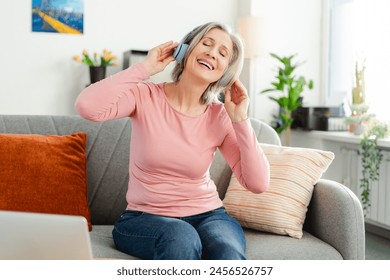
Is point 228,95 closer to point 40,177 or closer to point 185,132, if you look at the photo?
point 185,132

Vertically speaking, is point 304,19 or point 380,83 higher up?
point 304,19

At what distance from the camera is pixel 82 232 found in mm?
876

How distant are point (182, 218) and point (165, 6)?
12.2 feet

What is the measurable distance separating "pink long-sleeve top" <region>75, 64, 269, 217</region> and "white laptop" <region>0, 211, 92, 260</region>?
1008 mm

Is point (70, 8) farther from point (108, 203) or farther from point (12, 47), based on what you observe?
point (108, 203)

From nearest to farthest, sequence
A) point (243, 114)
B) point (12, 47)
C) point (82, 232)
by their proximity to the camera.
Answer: point (82, 232)
point (243, 114)
point (12, 47)

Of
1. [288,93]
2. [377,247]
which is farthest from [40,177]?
[288,93]

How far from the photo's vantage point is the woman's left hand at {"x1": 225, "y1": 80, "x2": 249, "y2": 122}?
1905 millimetres

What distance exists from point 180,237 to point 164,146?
0.35 m

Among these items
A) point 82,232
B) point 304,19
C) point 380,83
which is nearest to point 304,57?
point 304,19

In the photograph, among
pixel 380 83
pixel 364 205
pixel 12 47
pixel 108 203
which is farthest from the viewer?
pixel 12 47

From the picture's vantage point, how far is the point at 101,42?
5203 mm

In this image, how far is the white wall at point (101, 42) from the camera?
16.6 feet

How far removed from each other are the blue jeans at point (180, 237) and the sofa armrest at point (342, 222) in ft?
1.12
